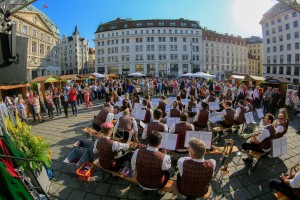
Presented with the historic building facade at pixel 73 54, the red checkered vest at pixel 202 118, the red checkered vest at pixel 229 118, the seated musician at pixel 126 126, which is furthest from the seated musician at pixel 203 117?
the historic building facade at pixel 73 54

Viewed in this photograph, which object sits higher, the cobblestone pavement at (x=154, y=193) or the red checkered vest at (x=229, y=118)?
Answer: the red checkered vest at (x=229, y=118)

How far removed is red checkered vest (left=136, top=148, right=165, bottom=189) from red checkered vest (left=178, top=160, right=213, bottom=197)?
47 centimetres

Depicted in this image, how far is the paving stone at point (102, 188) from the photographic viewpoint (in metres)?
4.45

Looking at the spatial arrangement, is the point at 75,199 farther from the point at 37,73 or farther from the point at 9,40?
the point at 37,73

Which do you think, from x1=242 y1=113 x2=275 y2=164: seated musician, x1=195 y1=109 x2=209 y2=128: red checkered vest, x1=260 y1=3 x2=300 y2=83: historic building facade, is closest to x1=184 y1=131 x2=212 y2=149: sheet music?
x1=242 y1=113 x2=275 y2=164: seated musician

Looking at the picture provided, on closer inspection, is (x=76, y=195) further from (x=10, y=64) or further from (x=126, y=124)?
(x=10, y=64)

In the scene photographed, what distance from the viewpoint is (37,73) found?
5728cm

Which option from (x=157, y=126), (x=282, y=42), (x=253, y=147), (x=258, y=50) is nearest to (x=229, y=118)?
(x=253, y=147)

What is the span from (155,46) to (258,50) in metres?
59.2

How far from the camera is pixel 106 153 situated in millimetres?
4465

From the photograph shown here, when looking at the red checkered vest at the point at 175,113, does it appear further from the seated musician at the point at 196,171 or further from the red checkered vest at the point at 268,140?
the seated musician at the point at 196,171

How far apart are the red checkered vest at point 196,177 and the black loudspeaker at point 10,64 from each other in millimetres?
3812

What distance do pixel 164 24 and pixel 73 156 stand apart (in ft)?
218

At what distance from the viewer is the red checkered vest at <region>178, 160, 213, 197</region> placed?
3.39m
